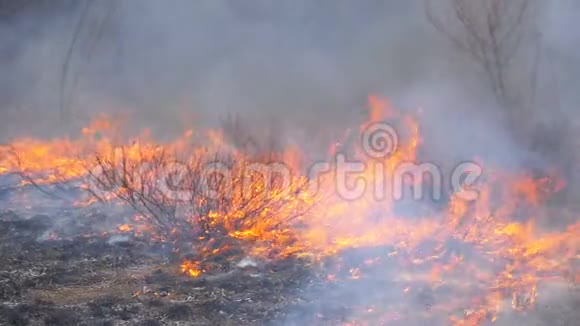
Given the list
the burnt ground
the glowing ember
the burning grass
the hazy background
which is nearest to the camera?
the burnt ground

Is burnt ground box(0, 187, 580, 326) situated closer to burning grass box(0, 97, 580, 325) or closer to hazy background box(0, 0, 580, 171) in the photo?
burning grass box(0, 97, 580, 325)

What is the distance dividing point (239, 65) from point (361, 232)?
585cm

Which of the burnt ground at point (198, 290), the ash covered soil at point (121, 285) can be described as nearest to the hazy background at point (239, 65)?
the burnt ground at point (198, 290)

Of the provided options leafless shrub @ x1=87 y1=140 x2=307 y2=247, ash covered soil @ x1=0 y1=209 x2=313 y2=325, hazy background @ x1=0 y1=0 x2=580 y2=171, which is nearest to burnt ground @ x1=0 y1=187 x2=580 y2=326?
ash covered soil @ x1=0 y1=209 x2=313 y2=325

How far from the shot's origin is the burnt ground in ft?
18.1

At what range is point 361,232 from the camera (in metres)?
7.23

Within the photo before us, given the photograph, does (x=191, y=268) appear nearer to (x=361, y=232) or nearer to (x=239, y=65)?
(x=361, y=232)

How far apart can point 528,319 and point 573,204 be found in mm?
3160

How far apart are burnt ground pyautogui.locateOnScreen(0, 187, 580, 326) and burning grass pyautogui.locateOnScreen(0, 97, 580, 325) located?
0.09 feet

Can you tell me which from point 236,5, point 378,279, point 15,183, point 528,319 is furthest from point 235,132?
point 528,319

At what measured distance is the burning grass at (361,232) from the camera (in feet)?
19.4

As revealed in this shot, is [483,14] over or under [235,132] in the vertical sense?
over

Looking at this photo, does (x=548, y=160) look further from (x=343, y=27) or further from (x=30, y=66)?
(x=30, y=66)

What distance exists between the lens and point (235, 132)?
10883mm
